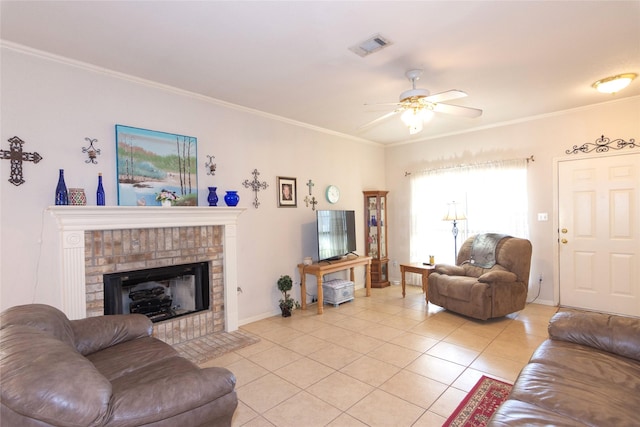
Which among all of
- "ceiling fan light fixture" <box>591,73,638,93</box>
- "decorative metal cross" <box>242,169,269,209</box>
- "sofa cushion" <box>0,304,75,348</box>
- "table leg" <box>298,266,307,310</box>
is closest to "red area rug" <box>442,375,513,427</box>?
"sofa cushion" <box>0,304,75,348</box>

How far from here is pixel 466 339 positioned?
135 inches

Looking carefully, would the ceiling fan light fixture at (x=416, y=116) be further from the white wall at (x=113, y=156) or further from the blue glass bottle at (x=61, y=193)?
the blue glass bottle at (x=61, y=193)

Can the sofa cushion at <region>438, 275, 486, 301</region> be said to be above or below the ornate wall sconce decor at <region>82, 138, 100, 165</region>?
below

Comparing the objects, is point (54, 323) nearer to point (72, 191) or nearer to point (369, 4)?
point (72, 191)

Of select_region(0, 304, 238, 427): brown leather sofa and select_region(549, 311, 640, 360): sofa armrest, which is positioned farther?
select_region(549, 311, 640, 360): sofa armrest

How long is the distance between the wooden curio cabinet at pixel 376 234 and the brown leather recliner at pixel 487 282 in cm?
137

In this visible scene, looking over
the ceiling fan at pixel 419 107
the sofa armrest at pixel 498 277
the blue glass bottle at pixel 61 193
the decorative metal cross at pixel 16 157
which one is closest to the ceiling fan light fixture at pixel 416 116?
the ceiling fan at pixel 419 107

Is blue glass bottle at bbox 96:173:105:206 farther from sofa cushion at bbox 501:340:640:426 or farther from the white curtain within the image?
the white curtain

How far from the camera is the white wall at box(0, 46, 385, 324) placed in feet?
8.42

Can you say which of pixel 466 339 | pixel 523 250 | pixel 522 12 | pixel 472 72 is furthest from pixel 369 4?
pixel 523 250

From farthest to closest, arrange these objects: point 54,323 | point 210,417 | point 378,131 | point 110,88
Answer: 1. point 378,131
2. point 110,88
3. point 54,323
4. point 210,417

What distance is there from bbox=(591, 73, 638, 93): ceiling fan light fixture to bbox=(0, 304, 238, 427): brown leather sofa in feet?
14.3

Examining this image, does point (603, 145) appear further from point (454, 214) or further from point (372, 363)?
point (372, 363)

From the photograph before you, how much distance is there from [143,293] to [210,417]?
233cm
